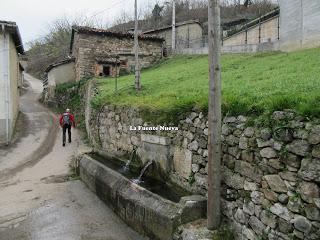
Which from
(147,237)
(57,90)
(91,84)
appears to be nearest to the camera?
(147,237)

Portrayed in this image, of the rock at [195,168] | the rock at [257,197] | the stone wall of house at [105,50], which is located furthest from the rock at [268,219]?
the stone wall of house at [105,50]

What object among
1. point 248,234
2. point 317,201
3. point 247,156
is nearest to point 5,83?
point 247,156

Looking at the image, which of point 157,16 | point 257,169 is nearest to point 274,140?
point 257,169

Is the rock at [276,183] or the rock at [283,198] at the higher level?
the rock at [276,183]

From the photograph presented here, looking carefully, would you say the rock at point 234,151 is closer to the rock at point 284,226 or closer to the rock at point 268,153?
the rock at point 268,153

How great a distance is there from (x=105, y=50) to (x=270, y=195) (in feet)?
59.7

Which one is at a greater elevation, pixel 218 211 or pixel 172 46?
pixel 172 46

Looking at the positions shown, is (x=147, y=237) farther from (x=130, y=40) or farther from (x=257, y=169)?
(x=130, y=40)

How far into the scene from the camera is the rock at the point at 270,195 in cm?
428

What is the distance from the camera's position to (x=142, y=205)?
6395 mm

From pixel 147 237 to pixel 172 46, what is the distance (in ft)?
66.3

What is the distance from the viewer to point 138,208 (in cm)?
653

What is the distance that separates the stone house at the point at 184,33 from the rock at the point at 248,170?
22.0m

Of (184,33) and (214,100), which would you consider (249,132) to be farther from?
(184,33)
